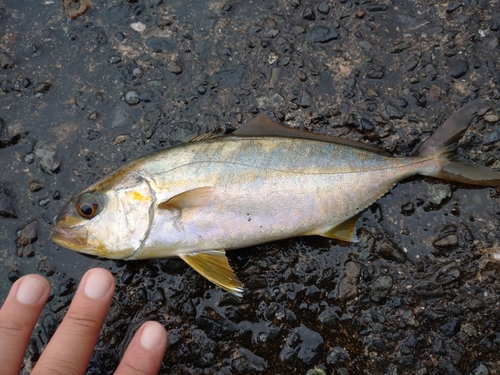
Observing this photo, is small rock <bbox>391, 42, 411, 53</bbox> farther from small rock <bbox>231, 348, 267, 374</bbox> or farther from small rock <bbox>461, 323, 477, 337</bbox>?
small rock <bbox>231, 348, 267, 374</bbox>

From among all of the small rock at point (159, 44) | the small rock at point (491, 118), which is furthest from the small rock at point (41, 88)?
the small rock at point (491, 118)

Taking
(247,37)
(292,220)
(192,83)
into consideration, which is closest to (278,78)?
(247,37)

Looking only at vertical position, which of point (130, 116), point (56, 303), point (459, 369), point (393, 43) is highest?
point (393, 43)

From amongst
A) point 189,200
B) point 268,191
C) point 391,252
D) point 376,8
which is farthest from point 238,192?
point 376,8

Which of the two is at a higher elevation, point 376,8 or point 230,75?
point 376,8

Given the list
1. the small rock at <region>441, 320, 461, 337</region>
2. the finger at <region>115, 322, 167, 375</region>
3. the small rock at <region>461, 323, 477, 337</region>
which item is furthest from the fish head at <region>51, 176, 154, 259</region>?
the small rock at <region>461, 323, 477, 337</region>

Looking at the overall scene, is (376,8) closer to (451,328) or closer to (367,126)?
(367,126)

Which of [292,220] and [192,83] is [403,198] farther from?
[192,83]

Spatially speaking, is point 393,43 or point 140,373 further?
point 393,43
